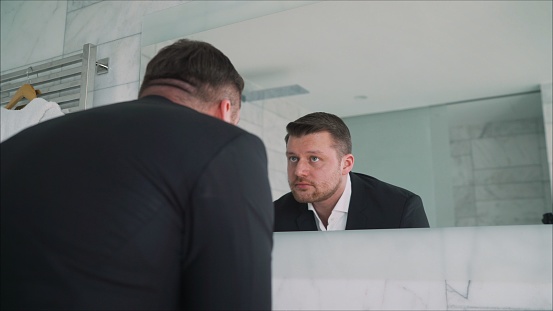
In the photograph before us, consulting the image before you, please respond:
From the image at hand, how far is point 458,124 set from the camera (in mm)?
1117

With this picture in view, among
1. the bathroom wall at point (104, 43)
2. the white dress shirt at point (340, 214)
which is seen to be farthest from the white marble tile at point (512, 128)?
the bathroom wall at point (104, 43)

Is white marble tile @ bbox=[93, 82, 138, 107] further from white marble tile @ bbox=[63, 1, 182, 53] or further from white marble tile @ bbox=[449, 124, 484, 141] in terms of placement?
white marble tile @ bbox=[449, 124, 484, 141]

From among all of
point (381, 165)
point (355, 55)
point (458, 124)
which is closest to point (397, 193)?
point (381, 165)

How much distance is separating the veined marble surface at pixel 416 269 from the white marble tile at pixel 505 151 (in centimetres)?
13

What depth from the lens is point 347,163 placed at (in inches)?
48.4

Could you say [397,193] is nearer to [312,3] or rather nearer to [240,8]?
[312,3]

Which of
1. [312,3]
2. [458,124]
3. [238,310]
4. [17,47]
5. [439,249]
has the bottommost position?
[238,310]

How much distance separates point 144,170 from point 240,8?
961 mm

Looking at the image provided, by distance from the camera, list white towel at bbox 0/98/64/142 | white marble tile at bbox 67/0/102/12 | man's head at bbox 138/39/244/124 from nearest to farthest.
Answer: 1. man's head at bbox 138/39/244/124
2. white towel at bbox 0/98/64/142
3. white marble tile at bbox 67/0/102/12

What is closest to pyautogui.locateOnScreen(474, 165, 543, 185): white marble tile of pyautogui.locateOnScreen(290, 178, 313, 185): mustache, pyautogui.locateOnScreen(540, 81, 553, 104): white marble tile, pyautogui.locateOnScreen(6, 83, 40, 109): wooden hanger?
pyautogui.locateOnScreen(540, 81, 553, 104): white marble tile

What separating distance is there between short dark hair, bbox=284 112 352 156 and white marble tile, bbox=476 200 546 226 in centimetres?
32

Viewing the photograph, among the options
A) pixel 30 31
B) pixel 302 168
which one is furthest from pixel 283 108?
pixel 30 31

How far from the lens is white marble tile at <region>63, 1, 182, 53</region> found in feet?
5.76

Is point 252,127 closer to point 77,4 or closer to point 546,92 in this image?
point 546,92
